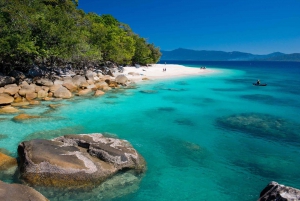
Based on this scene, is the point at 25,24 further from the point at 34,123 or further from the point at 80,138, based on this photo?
the point at 80,138

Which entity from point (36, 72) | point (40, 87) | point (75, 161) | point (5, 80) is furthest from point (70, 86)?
point (75, 161)

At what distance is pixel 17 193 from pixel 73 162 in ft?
6.97

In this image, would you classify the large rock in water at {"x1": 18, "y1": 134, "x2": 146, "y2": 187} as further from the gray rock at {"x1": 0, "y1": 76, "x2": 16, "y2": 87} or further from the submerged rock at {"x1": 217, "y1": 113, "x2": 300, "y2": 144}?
the gray rock at {"x1": 0, "y1": 76, "x2": 16, "y2": 87}

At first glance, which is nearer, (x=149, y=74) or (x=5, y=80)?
(x=5, y=80)

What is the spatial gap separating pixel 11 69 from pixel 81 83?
263 inches

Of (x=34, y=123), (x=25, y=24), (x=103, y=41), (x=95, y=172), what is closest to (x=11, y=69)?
(x=25, y=24)

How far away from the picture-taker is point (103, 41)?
35.1m

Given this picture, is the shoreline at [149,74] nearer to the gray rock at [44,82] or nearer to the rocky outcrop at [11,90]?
the gray rock at [44,82]

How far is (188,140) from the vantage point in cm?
1198

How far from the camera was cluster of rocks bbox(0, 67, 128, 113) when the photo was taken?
57.9 feet

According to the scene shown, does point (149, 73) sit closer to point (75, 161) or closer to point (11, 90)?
point (11, 90)

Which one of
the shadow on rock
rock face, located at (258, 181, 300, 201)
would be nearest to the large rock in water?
the shadow on rock

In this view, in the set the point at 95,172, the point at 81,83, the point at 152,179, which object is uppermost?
the point at 81,83

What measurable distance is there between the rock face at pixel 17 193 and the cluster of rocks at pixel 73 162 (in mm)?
184
